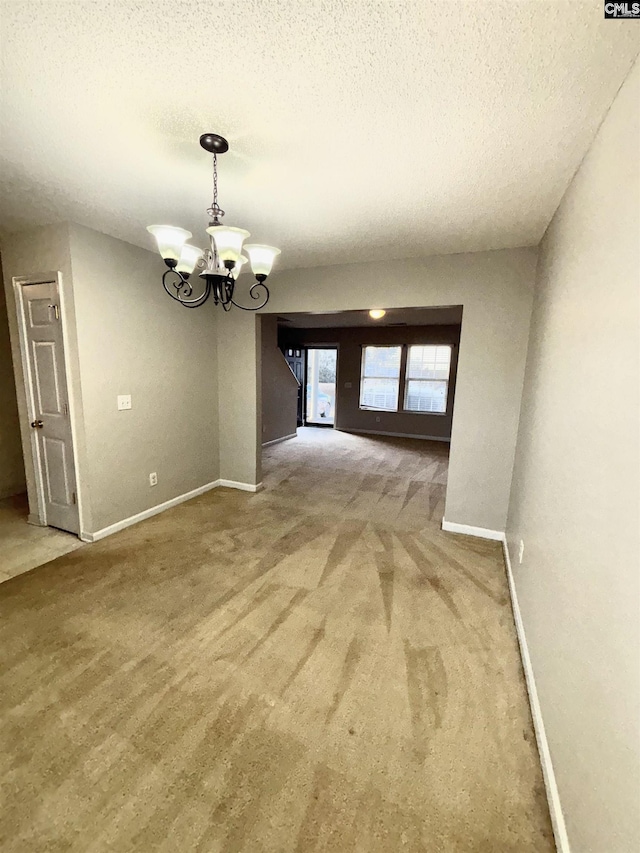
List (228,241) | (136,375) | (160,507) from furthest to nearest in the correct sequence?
(160,507)
(136,375)
(228,241)

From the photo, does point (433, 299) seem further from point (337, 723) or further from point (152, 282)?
point (337, 723)

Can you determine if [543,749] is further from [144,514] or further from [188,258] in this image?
[144,514]

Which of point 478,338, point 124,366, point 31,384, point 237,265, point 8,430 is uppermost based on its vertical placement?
point 237,265

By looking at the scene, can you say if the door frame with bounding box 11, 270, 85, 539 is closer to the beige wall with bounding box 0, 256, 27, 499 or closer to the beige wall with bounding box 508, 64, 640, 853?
the beige wall with bounding box 0, 256, 27, 499

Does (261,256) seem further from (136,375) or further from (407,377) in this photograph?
(407,377)

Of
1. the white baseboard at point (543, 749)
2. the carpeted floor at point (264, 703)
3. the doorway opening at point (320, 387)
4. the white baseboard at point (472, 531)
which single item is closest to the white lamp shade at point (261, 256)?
→ the carpeted floor at point (264, 703)

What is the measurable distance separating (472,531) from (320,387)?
663 centimetres

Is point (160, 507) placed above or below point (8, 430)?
below

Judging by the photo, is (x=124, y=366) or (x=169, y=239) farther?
(x=124, y=366)

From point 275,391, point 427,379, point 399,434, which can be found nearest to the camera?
point 275,391

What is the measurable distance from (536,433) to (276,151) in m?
2.06

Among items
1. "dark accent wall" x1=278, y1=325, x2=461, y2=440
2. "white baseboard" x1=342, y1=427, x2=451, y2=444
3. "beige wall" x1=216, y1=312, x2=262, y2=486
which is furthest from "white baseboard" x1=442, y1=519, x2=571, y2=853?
"dark accent wall" x1=278, y1=325, x2=461, y2=440

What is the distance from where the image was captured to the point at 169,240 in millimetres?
1818

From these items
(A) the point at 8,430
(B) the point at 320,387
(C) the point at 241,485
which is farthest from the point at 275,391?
(A) the point at 8,430
